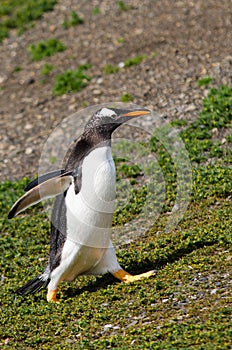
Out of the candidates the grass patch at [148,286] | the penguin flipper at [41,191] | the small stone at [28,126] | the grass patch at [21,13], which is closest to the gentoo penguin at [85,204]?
the penguin flipper at [41,191]

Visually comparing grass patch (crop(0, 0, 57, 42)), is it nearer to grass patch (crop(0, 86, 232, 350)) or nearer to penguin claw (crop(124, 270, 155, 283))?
grass patch (crop(0, 86, 232, 350))

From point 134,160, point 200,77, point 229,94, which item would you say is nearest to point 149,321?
point 134,160

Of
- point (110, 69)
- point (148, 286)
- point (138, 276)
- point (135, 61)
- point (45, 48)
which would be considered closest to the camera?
point (148, 286)

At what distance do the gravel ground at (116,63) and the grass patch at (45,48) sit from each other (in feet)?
0.49

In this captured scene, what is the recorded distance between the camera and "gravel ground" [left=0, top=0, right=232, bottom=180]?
13.4 m

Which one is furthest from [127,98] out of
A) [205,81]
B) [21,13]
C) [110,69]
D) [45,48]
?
[21,13]

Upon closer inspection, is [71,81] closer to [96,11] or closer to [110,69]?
[110,69]

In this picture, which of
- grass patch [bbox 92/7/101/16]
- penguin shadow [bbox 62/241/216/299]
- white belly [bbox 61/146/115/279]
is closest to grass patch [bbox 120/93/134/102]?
grass patch [bbox 92/7/101/16]

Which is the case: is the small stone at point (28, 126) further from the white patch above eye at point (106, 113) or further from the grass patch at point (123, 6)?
the white patch above eye at point (106, 113)

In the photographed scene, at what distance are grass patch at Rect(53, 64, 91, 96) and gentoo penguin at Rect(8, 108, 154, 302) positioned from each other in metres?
6.89

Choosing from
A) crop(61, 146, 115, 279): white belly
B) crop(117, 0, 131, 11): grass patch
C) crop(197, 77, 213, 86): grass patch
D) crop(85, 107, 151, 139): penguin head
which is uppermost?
crop(85, 107, 151, 139): penguin head

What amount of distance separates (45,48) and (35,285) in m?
9.33

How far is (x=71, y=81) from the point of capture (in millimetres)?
15086

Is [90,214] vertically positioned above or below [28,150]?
above
